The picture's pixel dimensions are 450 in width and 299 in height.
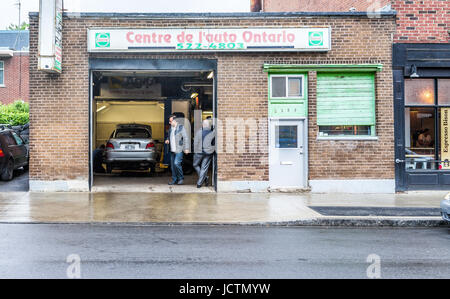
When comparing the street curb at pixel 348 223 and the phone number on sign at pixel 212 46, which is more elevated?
the phone number on sign at pixel 212 46

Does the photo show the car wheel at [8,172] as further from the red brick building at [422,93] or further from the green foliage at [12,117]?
the red brick building at [422,93]

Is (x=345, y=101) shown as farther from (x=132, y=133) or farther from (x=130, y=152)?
(x=132, y=133)

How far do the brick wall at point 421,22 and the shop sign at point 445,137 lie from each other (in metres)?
2.06

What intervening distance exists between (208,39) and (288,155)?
3901 millimetres

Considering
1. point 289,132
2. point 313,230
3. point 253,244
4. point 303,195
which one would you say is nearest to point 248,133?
point 289,132

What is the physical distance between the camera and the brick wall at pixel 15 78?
1253 inches

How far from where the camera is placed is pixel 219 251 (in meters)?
6.61

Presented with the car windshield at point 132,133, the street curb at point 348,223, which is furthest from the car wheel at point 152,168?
the street curb at point 348,223

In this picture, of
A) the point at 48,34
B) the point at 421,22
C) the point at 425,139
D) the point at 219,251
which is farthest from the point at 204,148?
the point at 421,22

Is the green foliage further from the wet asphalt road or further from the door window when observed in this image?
the wet asphalt road

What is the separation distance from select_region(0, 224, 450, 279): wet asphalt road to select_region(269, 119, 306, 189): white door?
4481 mm

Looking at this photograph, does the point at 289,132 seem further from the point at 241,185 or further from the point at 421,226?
the point at 421,226

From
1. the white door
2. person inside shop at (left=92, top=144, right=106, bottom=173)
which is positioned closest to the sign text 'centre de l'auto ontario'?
the white door

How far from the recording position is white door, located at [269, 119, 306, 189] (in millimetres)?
13180
